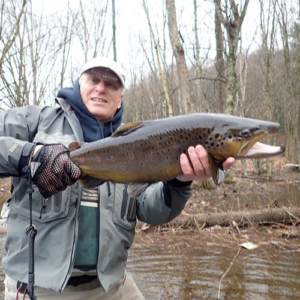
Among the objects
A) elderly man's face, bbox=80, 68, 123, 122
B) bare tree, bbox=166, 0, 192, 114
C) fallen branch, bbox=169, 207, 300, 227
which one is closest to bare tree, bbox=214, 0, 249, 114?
bare tree, bbox=166, 0, 192, 114

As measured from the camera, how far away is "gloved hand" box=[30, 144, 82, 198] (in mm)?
2088

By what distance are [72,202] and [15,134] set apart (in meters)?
0.69

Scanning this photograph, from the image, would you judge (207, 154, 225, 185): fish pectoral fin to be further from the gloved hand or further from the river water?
the river water

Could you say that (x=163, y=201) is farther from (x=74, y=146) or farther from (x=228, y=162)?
(x=74, y=146)

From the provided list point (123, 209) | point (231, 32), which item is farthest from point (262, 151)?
point (231, 32)

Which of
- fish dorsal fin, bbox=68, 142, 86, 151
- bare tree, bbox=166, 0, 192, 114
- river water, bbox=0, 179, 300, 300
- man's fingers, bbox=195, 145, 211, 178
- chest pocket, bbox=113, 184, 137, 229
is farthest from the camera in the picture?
bare tree, bbox=166, 0, 192, 114

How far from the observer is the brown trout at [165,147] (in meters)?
2.24

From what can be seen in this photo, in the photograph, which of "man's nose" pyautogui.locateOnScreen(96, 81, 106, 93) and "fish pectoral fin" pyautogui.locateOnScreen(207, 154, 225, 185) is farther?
"man's nose" pyautogui.locateOnScreen(96, 81, 106, 93)

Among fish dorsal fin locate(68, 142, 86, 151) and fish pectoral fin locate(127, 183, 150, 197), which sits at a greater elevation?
fish dorsal fin locate(68, 142, 86, 151)

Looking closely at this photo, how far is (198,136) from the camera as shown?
89.0 inches

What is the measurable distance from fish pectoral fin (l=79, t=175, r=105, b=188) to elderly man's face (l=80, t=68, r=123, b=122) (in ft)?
2.27

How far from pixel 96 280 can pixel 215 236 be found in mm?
4798

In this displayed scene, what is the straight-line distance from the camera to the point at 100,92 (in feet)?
8.94

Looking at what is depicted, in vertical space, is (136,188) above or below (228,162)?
below
